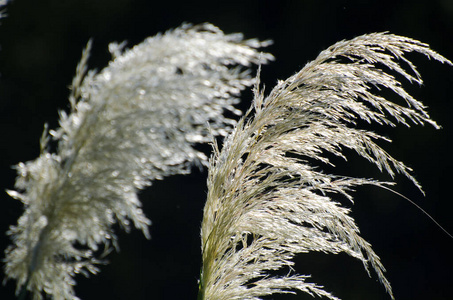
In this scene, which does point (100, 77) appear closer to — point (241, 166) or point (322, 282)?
point (241, 166)

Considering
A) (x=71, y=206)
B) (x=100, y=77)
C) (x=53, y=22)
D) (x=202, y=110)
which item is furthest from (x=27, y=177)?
(x=53, y=22)

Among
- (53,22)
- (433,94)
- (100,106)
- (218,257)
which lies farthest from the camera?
(433,94)

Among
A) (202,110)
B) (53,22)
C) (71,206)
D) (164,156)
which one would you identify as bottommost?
(71,206)

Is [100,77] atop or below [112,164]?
atop

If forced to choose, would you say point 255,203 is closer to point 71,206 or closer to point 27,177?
point 71,206

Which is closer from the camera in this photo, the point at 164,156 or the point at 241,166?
the point at 164,156

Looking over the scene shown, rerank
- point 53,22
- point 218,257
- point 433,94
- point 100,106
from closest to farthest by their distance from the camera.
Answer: point 100,106, point 218,257, point 53,22, point 433,94

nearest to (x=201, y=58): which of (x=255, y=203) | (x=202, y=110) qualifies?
(x=202, y=110)
